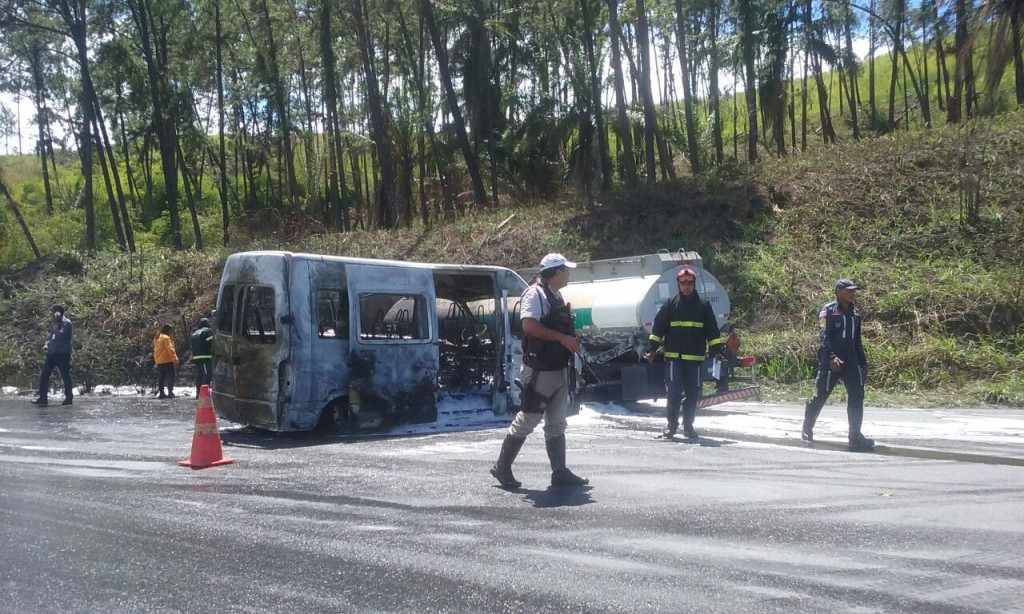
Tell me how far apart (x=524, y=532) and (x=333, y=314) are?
5.47 meters

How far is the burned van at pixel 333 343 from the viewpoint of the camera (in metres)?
10.1

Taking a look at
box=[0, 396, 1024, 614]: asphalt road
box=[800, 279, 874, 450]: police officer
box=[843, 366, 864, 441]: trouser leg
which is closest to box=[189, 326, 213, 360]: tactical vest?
box=[0, 396, 1024, 614]: asphalt road

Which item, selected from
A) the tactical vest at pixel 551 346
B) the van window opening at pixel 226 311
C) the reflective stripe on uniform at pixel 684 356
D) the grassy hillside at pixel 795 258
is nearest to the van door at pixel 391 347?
the van window opening at pixel 226 311

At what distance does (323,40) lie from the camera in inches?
1142

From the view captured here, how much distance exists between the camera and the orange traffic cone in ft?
28.2

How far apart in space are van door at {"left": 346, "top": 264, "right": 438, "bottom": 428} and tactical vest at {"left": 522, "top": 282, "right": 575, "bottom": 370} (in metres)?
4.12

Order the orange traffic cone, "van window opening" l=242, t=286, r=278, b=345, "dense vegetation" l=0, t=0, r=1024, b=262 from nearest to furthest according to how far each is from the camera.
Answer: the orange traffic cone < "van window opening" l=242, t=286, r=278, b=345 < "dense vegetation" l=0, t=0, r=1024, b=262

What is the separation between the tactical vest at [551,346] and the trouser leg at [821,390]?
3.71 meters

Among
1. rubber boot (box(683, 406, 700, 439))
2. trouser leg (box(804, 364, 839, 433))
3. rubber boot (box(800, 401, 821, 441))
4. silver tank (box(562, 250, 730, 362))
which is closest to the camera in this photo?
trouser leg (box(804, 364, 839, 433))

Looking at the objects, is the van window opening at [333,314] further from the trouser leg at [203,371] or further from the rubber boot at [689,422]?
the trouser leg at [203,371]

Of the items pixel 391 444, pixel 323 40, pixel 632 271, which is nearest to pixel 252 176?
pixel 323 40

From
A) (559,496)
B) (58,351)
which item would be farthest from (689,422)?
(58,351)

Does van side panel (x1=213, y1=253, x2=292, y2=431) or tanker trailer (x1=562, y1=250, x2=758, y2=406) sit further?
tanker trailer (x1=562, y1=250, x2=758, y2=406)

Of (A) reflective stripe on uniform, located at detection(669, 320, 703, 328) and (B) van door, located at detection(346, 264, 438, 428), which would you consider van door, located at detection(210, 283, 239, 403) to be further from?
(A) reflective stripe on uniform, located at detection(669, 320, 703, 328)
